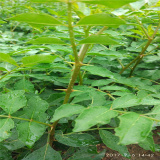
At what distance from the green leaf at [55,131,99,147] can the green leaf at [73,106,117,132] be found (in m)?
0.39

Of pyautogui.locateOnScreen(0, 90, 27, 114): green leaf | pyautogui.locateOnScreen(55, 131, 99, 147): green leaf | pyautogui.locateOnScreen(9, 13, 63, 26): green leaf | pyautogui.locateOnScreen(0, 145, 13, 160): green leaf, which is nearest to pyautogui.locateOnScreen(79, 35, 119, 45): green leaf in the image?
pyautogui.locateOnScreen(9, 13, 63, 26): green leaf

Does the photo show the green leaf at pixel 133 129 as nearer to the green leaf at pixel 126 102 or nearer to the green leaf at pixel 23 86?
the green leaf at pixel 126 102

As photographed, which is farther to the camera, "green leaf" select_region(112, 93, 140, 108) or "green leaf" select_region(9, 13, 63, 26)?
"green leaf" select_region(112, 93, 140, 108)

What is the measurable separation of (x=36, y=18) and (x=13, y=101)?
16.5 inches

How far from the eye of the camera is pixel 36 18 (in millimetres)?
505

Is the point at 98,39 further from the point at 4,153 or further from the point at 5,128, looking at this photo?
the point at 4,153

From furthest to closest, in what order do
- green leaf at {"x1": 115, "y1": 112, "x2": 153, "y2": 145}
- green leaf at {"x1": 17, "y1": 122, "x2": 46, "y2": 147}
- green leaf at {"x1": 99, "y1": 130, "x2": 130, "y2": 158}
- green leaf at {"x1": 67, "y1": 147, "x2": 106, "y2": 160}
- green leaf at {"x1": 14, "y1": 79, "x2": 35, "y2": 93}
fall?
green leaf at {"x1": 14, "y1": 79, "x2": 35, "y2": 93} < green leaf at {"x1": 67, "y1": 147, "x2": 106, "y2": 160} < green leaf at {"x1": 99, "y1": 130, "x2": 130, "y2": 158} < green leaf at {"x1": 17, "y1": 122, "x2": 46, "y2": 147} < green leaf at {"x1": 115, "y1": 112, "x2": 153, "y2": 145}

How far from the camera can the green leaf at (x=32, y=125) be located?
0.68 m

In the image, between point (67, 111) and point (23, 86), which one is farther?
point (23, 86)

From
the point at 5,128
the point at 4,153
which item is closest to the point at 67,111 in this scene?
the point at 5,128

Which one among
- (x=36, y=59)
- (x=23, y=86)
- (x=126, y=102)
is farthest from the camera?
(x=23, y=86)

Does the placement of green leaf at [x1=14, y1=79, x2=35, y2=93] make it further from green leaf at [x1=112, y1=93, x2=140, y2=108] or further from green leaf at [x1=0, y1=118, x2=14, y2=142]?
green leaf at [x1=112, y1=93, x2=140, y2=108]

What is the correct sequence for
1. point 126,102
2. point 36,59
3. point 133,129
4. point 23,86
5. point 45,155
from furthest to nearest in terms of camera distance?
point 23,86, point 45,155, point 36,59, point 126,102, point 133,129

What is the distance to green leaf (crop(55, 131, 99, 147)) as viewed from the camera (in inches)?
34.8
